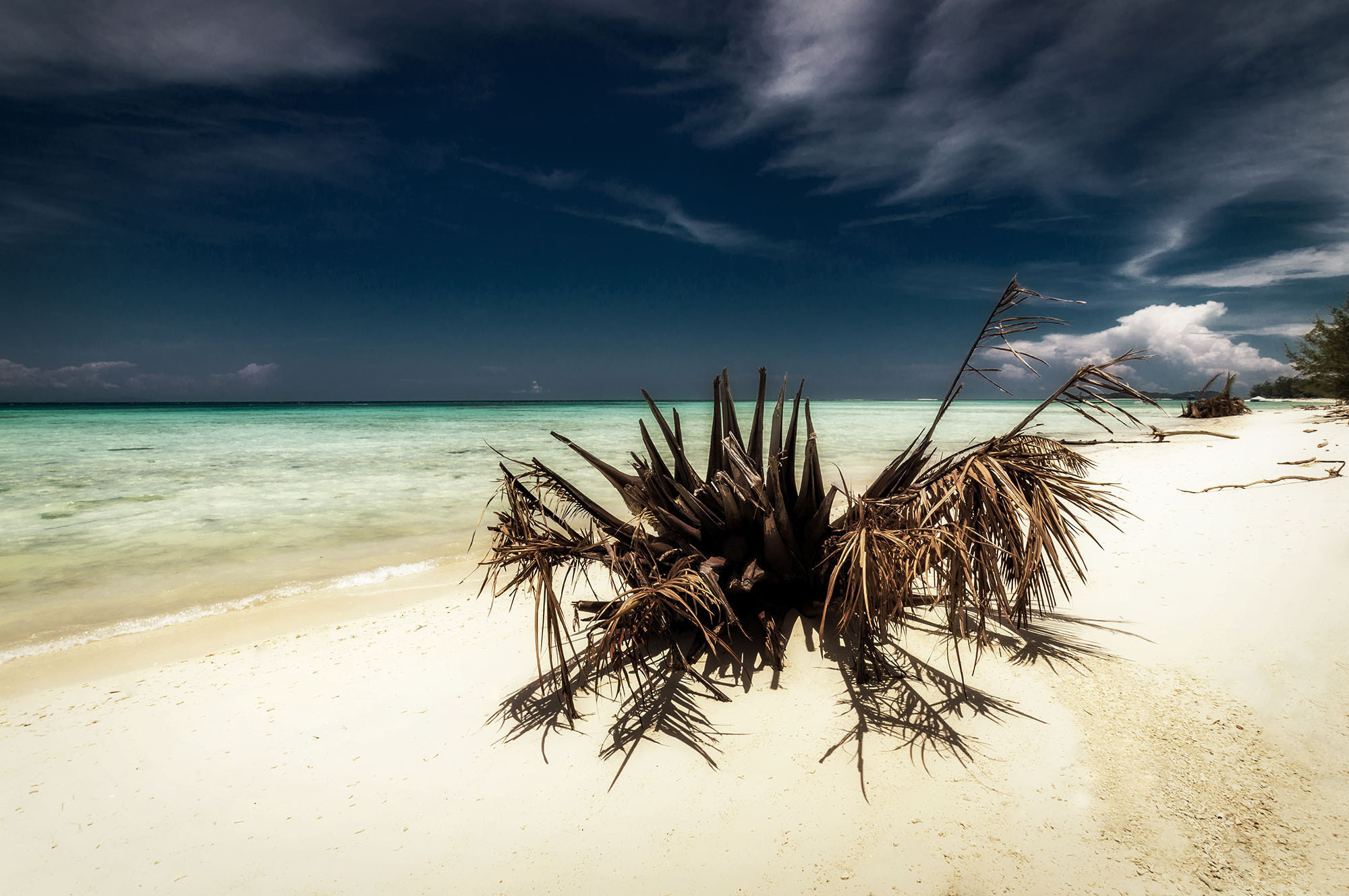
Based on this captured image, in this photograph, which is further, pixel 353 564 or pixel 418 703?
pixel 353 564

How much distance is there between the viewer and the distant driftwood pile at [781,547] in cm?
195

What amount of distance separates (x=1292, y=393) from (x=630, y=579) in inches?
3758

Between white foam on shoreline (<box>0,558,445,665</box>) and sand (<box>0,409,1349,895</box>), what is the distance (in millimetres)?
669

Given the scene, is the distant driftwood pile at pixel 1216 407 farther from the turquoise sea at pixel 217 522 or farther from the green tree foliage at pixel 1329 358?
the turquoise sea at pixel 217 522

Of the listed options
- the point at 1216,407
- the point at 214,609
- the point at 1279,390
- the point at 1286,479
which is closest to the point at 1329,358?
the point at 1216,407

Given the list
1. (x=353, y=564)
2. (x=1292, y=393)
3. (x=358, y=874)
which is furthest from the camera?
(x=1292, y=393)

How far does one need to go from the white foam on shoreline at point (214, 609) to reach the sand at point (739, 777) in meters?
0.67

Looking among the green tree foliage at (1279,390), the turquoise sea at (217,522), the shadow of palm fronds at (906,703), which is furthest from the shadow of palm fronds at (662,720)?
the green tree foliage at (1279,390)

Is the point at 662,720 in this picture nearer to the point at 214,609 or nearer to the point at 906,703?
the point at 906,703

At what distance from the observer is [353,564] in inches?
217

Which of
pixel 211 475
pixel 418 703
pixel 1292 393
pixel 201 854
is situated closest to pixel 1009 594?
pixel 418 703

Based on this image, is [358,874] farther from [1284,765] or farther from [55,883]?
[1284,765]

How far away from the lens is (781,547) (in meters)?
2.51

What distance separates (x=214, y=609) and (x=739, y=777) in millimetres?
4610
